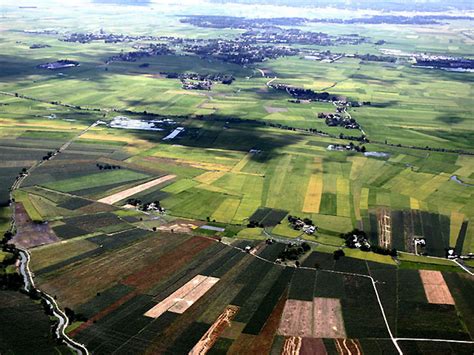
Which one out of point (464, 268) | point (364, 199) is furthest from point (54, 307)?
point (364, 199)

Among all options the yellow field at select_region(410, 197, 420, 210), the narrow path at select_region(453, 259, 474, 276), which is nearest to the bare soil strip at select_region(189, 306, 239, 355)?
the narrow path at select_region(453, 259, 474, 276)

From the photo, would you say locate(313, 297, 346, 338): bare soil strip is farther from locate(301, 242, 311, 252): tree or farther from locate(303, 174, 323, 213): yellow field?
locate(303, 174, 323, 213): yellow field

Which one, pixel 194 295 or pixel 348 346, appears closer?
pixel 348 346

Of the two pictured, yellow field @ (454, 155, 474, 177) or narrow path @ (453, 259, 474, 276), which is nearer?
narrow path @ (453, 259, 474, 276)

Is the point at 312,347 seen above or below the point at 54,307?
below

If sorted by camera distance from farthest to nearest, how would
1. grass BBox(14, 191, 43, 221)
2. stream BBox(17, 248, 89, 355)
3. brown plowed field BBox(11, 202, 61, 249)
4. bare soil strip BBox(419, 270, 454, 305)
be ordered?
grass BBox(14, 191, 43, 221) < brown plowed field BBox(11, 202, 61, 249) < bare soil strip BBox(419, 270, 454, 305) < stream BBox(17, 248, 89, 355)

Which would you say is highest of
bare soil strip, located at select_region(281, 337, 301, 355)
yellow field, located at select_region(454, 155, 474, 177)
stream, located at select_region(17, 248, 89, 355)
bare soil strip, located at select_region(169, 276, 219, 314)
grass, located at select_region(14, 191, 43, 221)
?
grass, located at select_region(14, 191, 43, 221)

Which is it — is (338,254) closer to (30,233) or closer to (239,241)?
(239,241)
